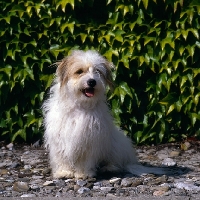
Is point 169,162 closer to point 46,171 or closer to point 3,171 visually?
point 46,171

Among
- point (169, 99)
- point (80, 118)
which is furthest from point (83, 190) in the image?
point (169, 99)

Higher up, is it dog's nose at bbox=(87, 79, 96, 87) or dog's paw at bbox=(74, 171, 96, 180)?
dog's nose at bbox=(87, 79, 96, 87)

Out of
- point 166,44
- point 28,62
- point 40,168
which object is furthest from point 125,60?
A: point 40,168

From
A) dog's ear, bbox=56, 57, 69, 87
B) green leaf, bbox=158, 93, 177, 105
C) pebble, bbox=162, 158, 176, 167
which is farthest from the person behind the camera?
green leaf, bbox=158, 93, 177, 105

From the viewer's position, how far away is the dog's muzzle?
231 inches

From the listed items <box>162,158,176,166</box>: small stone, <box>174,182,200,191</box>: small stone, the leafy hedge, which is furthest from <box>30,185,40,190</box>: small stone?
A: the leafy hedge

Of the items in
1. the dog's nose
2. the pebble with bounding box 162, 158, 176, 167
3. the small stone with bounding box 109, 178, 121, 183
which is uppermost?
the dog's nose

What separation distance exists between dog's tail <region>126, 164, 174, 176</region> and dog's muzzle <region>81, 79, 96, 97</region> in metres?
1.00

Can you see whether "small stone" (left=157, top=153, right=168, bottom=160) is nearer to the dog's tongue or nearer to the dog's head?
the dog's head

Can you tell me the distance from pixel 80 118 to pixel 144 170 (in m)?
0.98

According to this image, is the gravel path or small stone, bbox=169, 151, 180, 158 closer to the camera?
the gravel path

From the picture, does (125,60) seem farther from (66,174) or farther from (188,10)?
(66,174)

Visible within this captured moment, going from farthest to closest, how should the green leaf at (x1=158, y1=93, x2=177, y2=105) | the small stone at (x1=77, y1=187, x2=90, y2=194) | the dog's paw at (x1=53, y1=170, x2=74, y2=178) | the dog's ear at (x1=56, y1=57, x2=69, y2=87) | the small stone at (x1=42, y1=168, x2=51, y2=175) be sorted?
the green leaf at (x1=158, y1=93, x2=177, y2=105) < the small stone at (x1=42, y1=168, x2=51, y2=175) < the dog's paw at (x1=53, y1=170, x2=74, y2=178) < the dog's ear at (x1=56, y1=57, x2=69, y2=87) < the small stone at (x1=77, y1=187, x2=90, y2=194)

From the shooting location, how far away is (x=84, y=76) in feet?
19.4
